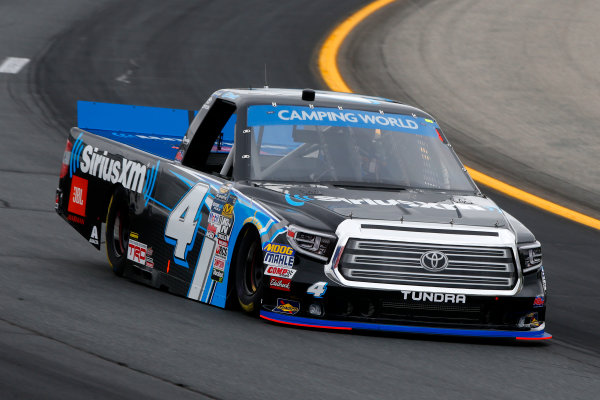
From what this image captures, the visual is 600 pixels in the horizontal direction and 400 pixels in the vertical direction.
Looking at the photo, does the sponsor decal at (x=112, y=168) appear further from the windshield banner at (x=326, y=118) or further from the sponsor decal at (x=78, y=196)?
the windshield banner at (x=326, y=118)

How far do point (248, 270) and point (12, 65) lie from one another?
14.1 m

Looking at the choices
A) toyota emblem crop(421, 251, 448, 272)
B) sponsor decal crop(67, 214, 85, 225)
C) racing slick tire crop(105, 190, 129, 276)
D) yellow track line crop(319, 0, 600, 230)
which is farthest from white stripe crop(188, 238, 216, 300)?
yellow track line crop(319, 0, 600, 230)

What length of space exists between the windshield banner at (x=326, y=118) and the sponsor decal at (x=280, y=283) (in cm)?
165

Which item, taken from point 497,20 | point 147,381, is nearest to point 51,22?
point 497,20

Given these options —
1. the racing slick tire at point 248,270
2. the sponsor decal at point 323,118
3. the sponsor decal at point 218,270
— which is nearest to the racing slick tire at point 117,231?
the sponsor decal at point 323,118

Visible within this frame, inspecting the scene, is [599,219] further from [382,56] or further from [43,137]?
[382,56]

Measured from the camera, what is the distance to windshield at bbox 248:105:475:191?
28.3 feet

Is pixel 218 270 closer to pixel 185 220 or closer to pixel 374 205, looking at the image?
pixel 185 220

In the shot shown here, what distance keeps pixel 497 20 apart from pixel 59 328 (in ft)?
66.4

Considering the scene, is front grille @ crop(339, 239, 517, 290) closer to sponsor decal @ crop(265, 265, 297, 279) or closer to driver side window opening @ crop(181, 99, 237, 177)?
sponsor decal @ crop(265, 265, 297, 279)

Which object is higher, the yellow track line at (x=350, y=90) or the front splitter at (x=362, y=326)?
the front splitter at (x=362, y=326)

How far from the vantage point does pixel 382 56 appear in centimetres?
2316

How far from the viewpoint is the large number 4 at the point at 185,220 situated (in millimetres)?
8633

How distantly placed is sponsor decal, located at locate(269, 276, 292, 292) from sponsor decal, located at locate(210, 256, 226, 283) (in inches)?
25.3
